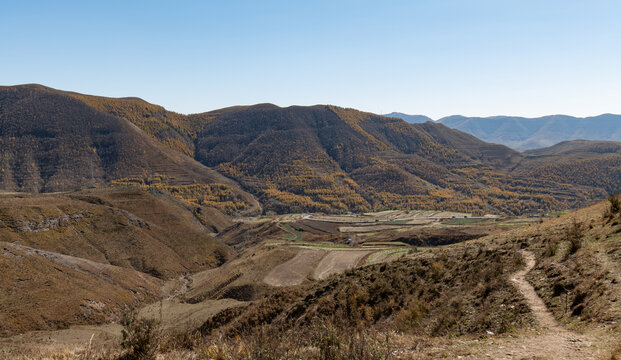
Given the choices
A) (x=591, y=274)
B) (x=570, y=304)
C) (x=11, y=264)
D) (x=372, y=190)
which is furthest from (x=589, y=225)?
(x=372, y=190)

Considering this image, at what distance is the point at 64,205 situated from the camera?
6438cm

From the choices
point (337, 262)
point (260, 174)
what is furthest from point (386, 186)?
point (337, 262)

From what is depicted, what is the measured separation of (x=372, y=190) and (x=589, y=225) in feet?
480

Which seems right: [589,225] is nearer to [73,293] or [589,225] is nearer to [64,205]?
[73,293]

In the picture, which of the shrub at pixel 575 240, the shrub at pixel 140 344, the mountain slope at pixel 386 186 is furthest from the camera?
the mountain slope at pixel 386 186

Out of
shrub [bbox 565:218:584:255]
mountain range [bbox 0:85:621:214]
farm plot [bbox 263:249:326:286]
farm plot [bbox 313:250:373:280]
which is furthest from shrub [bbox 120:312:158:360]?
mountain range [bbox 0:85:621:214]

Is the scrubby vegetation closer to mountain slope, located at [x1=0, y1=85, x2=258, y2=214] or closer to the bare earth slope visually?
mountain slope, located at [x1=0, y1=85, x2=258, y2=214]

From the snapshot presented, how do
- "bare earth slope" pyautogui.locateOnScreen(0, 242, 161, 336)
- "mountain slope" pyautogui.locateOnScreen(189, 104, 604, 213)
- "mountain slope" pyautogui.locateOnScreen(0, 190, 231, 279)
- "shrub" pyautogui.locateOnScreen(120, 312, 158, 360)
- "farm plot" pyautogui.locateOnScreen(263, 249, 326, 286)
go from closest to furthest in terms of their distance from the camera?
"shrub" pyautogui.locateOnScreen(120, 312, 158, 360)
"bare earth slope" pyautogui.locateOnScreen(0, 242, 161, 336)
"farm plot" pyautogui.locateOnScreen(263, 249, 326, 286)
"mountain slope" pyautogui.locateOnScreen(0, 190, 231, 279)
"mountain slope" pyautogui.locateOnScreen(189, 104, 604, 213)

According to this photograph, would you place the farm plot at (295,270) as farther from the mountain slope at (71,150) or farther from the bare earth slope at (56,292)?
the mountain slope at (71,150)

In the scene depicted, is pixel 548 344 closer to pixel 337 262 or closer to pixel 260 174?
pixel 337 262

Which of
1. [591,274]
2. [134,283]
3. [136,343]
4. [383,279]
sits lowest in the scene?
[134,283]

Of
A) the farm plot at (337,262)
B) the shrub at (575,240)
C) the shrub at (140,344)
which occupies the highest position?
the shrub at (575,240)

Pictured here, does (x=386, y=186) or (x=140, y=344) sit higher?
(x=140, y=344)

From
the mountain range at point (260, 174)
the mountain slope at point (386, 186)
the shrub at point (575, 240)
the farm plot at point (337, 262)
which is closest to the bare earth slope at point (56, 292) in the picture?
the farm plot at point (337, 262)
